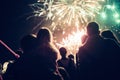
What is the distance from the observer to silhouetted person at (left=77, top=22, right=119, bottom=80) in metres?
5.61

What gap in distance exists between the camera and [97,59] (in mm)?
5703

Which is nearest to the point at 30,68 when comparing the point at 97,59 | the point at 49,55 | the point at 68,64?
the point at 49,55

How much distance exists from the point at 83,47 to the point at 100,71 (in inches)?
21.9

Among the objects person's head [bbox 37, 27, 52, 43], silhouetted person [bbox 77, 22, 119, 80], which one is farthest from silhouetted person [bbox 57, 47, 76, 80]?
person's head [bbox 37, 27, 52, 43]

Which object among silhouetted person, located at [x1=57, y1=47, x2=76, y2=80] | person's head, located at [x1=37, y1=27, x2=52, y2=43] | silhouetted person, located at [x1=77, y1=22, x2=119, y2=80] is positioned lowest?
silhouetted person, located at [x1=57, y1=47, x2=76, y2=80]

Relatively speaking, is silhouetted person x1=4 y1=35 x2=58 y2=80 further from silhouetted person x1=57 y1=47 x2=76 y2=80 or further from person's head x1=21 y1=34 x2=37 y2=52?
silhouetted person x1=57 y1=47 x2=76 y2=80

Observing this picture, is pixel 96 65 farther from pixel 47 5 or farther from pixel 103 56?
pixel 47 5

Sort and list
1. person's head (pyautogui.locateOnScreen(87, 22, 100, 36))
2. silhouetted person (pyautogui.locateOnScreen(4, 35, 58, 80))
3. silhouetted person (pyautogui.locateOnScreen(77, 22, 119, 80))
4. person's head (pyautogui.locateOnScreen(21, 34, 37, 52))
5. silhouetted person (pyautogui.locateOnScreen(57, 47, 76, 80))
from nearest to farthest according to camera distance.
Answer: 1. silhouetted person (pyautogui.locateOnScreen(4, 35, 58, 80))
2. person's head (pyautogui.locateOnScreen(21, 34, 37, 52))
3. silhouetted person (pyautogui.locateOnScreen(77, 22, 119, 80))
4. person's head (pyautogui.locateOnScreen(87, 22, 100, 36))
5. silhouetted person (pyautogui.locateOnScreen(57, 47, 76, 80))

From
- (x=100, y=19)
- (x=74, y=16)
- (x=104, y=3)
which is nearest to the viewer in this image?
(x=74, y=16)

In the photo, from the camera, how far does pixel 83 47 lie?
589cm

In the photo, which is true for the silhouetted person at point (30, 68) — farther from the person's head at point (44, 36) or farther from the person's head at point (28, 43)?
the person's head at point (44, 36)

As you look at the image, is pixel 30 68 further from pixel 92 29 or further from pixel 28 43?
pixel 92 29

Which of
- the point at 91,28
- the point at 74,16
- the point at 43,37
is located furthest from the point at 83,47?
the point at 74,16

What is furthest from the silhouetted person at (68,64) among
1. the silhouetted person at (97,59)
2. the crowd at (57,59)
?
the silhouetted person at (97,59)
